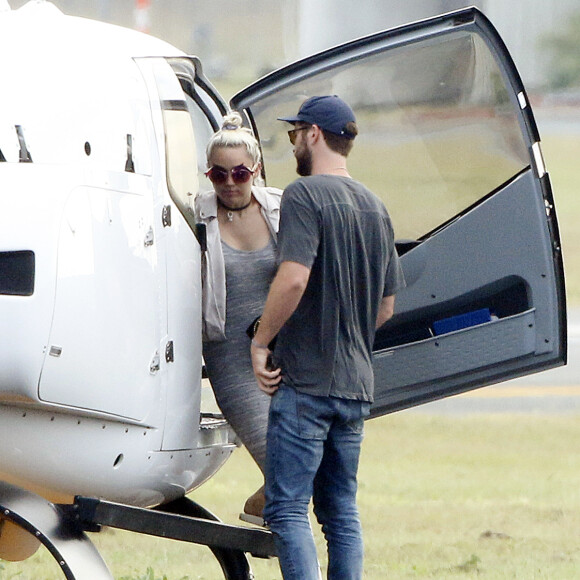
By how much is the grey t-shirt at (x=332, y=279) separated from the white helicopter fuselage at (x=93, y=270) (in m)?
0.36

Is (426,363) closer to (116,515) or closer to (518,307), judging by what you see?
(518,307)

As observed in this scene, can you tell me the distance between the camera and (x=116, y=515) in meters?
3.55

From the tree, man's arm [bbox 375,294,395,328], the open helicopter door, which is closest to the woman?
man's arm [bbox 375,294,395,328]

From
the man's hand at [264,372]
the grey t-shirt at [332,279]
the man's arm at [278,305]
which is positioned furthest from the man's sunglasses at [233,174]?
the man's hand at [264,372]

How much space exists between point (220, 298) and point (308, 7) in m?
11.4

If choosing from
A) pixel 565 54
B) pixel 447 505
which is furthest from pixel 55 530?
pixel 565 54

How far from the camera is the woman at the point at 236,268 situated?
12.8ft

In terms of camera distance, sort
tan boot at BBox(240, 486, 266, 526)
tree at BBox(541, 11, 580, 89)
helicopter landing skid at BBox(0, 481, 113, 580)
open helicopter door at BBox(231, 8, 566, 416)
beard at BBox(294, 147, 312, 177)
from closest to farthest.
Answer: helicopter landing skid at BBox(0, 481, 113, 580) → beard at BBox(294, 147, 312, 177) → tan boot at BBox(240, 486, 266, 526) → open helicopter door at BBox(231, 8, 566, 416) → tree at BBox(541, 11, 580, 89)

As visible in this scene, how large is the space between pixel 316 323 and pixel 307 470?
435 mm

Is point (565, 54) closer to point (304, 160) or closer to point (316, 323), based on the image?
point (304, 160)

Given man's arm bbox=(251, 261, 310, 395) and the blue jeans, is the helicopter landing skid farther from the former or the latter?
man's arm bbox=(251, 261, 310, 395)

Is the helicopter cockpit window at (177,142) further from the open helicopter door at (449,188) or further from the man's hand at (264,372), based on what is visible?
the open helicopter door at (449,188)

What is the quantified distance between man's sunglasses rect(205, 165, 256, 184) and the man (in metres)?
0.16

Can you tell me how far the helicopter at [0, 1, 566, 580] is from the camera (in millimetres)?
3289
